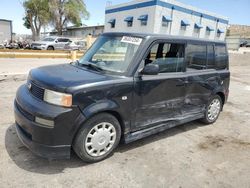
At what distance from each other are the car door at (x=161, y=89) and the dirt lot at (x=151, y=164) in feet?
1.52

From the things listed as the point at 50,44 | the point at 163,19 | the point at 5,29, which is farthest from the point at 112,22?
the point at 5,29

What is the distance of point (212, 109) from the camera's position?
5.25m

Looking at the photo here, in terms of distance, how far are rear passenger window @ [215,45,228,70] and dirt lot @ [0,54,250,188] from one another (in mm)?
1481

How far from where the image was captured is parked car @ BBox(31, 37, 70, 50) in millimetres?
22766

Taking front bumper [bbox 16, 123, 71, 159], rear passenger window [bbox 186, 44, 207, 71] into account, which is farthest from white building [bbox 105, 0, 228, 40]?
front bumper [bbox 16, 123, 71, 159]

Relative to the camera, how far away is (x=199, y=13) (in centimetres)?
2969

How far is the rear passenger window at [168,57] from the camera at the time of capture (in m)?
3.97

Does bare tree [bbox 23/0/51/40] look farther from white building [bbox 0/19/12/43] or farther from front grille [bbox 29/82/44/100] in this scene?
front grille [bbox 29/82/44/100]

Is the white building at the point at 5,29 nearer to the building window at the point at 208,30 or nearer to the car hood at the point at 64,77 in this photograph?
the building window at the point at 208,30

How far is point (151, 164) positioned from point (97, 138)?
0.90 meters

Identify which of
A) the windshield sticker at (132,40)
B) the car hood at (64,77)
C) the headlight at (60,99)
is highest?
the windshield sticker at (132,40)

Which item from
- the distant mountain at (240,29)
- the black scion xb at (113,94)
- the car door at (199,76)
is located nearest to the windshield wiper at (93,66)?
the black scion xb at (113,94)

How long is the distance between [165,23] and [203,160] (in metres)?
24.4

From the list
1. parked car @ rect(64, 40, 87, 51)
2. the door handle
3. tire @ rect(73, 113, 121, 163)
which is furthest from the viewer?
parked car @ rect(64, 40, 87, 51)
